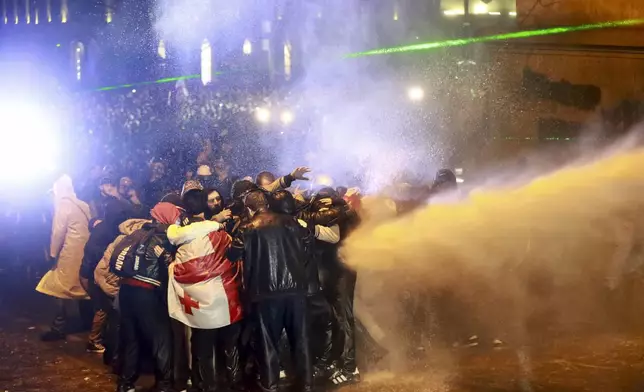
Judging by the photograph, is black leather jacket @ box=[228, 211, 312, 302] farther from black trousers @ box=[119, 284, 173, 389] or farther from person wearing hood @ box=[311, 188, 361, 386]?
black trousers @ box=[119, 284, 173, 389]

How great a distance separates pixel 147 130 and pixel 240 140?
201 centimetres

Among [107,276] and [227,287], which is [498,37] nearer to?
[107,276]

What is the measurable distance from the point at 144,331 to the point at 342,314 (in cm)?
179

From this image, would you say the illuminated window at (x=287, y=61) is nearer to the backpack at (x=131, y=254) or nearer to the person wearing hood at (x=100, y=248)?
the person wearing hood at (x=100, y=248)

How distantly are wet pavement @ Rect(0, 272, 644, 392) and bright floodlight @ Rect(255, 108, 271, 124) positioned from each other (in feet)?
31.0

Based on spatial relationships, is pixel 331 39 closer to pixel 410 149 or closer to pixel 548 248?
pixel 410 149

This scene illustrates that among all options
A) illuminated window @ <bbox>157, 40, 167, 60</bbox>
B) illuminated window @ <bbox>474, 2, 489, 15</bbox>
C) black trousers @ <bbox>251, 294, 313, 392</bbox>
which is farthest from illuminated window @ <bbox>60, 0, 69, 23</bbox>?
black trousers @ <bbox>251, 294, 313, 392</bbox>

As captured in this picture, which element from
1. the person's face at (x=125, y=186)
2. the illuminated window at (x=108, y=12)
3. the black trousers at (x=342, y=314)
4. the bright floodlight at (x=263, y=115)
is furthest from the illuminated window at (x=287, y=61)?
the illuminated window at (x=108, y=12)

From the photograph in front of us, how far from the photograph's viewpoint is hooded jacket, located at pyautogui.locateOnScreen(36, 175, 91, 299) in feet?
26.5

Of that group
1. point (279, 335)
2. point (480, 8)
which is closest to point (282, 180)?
point (279, 335)

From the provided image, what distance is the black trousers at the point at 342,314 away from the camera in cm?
643

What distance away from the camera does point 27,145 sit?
790 inches

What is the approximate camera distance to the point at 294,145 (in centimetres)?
1460

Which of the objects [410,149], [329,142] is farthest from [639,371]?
[410,149]
